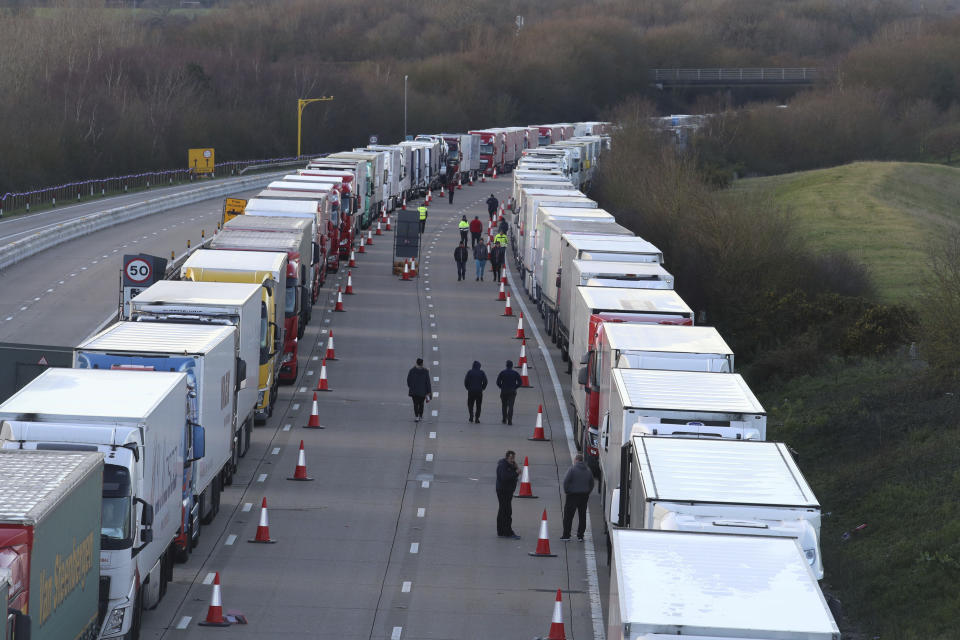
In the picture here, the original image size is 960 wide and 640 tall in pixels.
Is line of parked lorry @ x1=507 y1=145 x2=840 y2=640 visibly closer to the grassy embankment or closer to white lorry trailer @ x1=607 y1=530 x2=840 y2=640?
white lorry trailer @ x1=607 y1=530 x2=840 y2=640

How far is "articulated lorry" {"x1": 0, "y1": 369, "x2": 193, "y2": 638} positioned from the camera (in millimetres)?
13695

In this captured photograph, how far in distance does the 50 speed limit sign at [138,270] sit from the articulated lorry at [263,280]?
2013 millimetres

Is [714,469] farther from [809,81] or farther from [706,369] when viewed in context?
[809,81]

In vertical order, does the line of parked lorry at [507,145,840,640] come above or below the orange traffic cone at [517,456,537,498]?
above

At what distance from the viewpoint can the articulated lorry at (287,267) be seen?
96.9ft

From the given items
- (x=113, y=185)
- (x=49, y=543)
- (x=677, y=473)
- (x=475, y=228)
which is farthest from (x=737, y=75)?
(x=49, y=543)

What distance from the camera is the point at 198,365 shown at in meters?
17.5

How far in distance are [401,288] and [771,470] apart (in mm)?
31934

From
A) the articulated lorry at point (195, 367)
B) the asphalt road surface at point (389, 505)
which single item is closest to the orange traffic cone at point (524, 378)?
the asphalt road surface at point (389, 505)

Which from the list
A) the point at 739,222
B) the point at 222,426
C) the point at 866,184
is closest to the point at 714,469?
the point at 222,426

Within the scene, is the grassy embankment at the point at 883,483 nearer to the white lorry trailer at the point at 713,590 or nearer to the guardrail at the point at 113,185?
the white lorry trailer at the point at 713,590

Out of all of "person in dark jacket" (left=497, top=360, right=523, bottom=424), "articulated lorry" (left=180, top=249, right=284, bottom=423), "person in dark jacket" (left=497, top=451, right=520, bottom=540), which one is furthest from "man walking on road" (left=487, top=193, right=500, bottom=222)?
"person in dark jacket" (left=497, top=451, right=520, bottom=540)

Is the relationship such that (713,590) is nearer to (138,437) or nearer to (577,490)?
(138,437)

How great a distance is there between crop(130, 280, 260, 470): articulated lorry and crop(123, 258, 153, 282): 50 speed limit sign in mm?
6326
